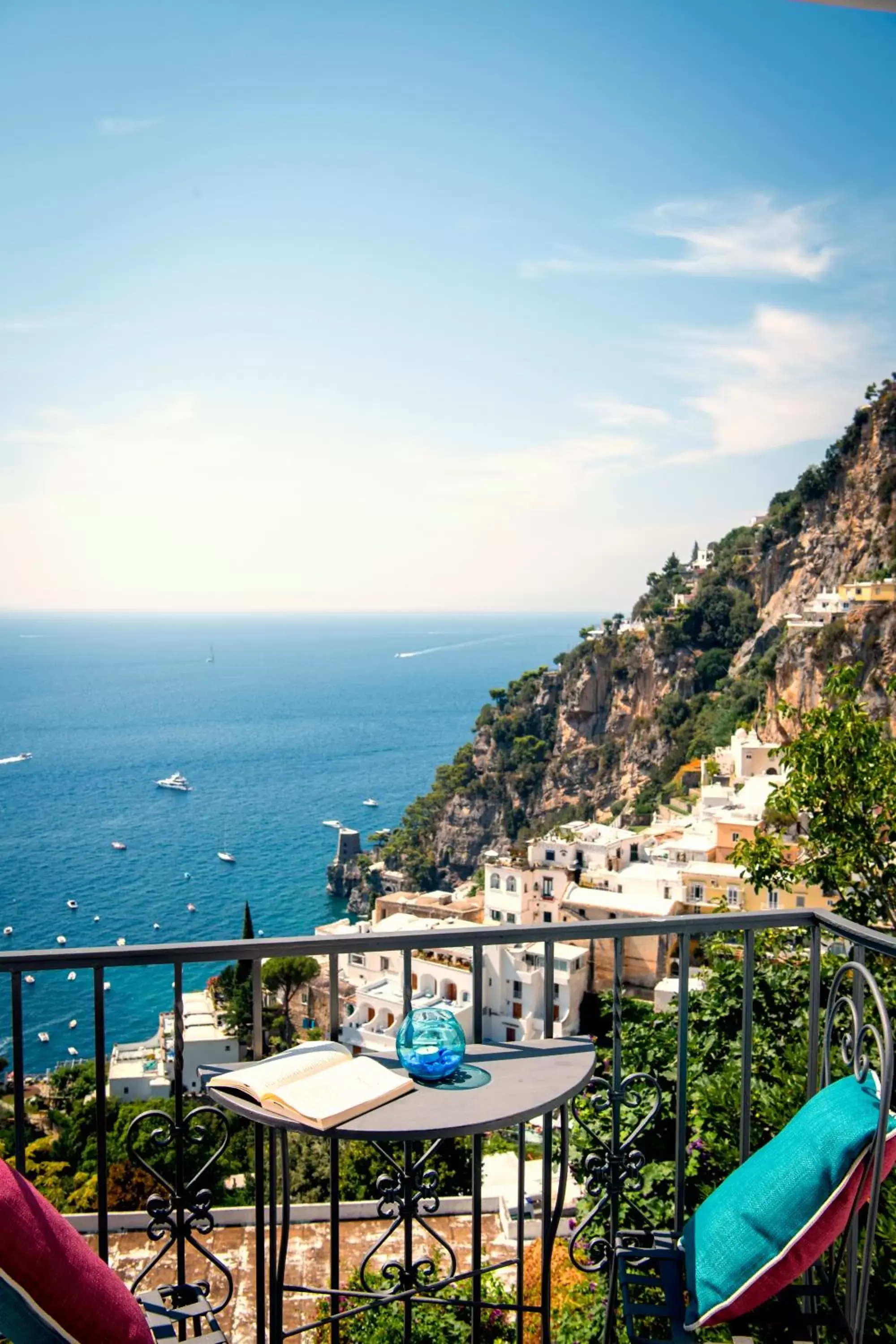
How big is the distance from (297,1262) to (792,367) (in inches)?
1751

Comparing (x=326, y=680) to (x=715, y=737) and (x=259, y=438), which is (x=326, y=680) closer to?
(x=259, y=438)

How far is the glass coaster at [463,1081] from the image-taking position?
1.66 metres

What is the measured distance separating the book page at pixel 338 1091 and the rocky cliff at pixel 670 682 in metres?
29.7

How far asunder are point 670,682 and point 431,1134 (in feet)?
147

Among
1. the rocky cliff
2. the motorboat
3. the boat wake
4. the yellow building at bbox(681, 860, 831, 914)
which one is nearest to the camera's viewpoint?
the yellow building at bbox(681, 860, 831, 914)

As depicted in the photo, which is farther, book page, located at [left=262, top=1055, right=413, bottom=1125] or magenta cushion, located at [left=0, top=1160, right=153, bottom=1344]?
book page, located at [left=262, top=1055, right=413, bottom=1125]

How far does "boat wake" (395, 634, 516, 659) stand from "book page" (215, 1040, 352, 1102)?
483 feet

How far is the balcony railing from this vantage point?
1730mm

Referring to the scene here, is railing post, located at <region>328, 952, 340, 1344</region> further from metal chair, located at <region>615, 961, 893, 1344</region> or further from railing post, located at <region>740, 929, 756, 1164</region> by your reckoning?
railing post, located at <region>740, 929, 756, 1164</region>

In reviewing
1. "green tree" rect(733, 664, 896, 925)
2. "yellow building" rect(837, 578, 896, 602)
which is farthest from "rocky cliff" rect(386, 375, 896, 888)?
"green tree" rect(733, 664, 896, 925)

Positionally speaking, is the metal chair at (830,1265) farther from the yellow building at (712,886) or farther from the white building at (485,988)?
the yellow building at (712,886)

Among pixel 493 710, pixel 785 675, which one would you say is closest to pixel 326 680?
pixel 493 710

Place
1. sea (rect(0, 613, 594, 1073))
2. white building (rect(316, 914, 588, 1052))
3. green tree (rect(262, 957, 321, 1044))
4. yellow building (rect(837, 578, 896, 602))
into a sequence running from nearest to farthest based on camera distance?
1. white building (rect(316, 914, 588, 1052))
2. green tree (rect(262, 957, 321, 1044))
3. yellow building (rect(837, 578, 896, 602))
4. sea (rect(0, 613, 594, 1073))

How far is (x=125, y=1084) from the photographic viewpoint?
71.3 feet
